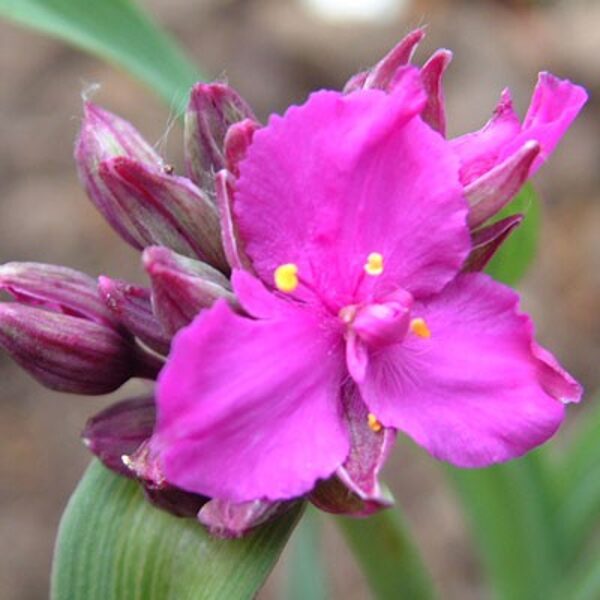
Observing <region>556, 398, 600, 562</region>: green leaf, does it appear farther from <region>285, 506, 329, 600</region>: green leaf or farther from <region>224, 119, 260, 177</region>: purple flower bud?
<region>224, 119, 260, 177</region>: purple flower bud

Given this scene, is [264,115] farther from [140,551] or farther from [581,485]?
[140,551]

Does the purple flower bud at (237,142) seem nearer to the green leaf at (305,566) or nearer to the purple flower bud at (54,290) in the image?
the purple flower bud at (54,290)

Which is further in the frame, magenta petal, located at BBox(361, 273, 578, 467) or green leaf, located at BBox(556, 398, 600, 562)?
green leaf, located at BBox(556, 398, 600, 562)

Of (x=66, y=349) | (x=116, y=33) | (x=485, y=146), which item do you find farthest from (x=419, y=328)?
(x=116, y=33)

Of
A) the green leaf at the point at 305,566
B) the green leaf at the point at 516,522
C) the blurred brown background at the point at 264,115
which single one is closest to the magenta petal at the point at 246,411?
the green leaf at the point at 516,522

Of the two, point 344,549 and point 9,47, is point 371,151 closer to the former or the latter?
point 344,549

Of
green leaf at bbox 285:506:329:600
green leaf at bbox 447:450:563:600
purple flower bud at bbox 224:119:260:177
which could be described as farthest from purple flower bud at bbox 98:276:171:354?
green leaf at bbox 285:506:329:600

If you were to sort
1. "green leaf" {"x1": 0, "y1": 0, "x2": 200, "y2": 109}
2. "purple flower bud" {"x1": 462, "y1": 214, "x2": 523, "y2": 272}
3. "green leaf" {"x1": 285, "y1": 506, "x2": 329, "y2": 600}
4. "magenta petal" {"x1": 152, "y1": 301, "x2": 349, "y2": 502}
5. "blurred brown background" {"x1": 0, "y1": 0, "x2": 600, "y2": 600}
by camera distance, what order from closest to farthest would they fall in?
"magenta petal" {"x1": 152, "y1": 301, "x2": 349, "y2": 502} → "purple flower bud" {"x1": 462, "y1": 214, "x2": 523, "y2": 272} → "green leaf" {"x1": 0, "y1": 0, "x2": 200, "y2": 109} → "green leaf" {"x1": 285, "y1": 506, "x2": 329, "y2": 600} → "blurred brown background" {"x1": 0, "y1": 0, "x2": 600, "y2": 600}
